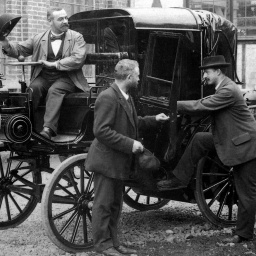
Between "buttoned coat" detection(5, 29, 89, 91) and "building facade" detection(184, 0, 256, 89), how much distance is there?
754 cm

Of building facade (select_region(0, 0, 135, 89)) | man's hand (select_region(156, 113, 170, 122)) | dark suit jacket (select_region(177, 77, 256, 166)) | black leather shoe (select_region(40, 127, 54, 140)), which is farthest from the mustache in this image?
building facade (select_region(0, 0, 135, 89))

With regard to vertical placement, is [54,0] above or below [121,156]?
above

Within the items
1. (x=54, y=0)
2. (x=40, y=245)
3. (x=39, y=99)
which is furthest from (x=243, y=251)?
(x=54, y=0)

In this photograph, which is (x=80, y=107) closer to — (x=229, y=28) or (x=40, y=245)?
(x=40, y=245)

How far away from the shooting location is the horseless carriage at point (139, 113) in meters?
6.13

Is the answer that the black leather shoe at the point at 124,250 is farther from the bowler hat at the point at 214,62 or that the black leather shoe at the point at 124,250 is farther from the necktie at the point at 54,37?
the necktie at the point at 54,37

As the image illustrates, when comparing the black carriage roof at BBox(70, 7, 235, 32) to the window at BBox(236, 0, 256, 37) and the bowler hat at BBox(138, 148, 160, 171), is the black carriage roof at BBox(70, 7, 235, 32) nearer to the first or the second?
the bowler hat at BBox(138, 148, 160, 171)

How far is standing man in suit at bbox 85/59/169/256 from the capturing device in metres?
5.61

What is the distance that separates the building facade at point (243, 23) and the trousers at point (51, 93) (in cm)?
766

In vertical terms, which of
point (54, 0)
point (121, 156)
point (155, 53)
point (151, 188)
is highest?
point (54, 0)

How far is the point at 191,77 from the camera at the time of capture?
6.95 metres

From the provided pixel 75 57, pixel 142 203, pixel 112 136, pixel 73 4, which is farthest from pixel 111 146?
pixel 73 4

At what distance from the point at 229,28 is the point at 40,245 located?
127 inches

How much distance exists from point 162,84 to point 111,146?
1.29m
